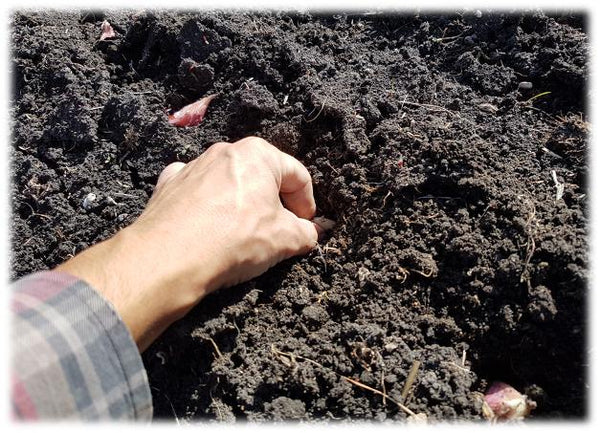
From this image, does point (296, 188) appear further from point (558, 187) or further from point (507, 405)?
point (507, 405)

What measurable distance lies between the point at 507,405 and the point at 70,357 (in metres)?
1.27

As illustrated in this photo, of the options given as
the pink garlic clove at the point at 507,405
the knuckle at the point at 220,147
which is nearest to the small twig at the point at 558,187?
the pink garlic clove at the point at 507,405

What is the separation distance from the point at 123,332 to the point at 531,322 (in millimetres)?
1217

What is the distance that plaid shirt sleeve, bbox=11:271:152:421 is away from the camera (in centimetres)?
129

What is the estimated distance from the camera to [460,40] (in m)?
2.21

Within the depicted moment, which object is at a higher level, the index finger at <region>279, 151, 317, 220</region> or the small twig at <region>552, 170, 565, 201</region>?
the small twig at <region>552, 170, 565, 201</region>

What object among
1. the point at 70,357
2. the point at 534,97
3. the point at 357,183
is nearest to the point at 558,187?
the point at 534,97

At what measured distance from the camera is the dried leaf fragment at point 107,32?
2551mm

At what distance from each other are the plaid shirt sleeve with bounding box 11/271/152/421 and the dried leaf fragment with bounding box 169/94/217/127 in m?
1.00

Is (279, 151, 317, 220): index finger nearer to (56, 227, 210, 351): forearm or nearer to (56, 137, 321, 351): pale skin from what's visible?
(56, 137, 321, 351): pale skin

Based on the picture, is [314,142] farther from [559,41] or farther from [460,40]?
[559,41]

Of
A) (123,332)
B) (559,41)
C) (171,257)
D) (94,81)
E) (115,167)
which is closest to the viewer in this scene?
(123,332)

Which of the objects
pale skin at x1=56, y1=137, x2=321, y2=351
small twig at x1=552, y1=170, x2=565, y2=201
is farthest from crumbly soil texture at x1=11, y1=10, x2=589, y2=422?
pale skin at x1=56, y1=137, x2=321, y2=351

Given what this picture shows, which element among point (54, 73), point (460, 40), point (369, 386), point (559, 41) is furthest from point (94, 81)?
point (559, 41)
